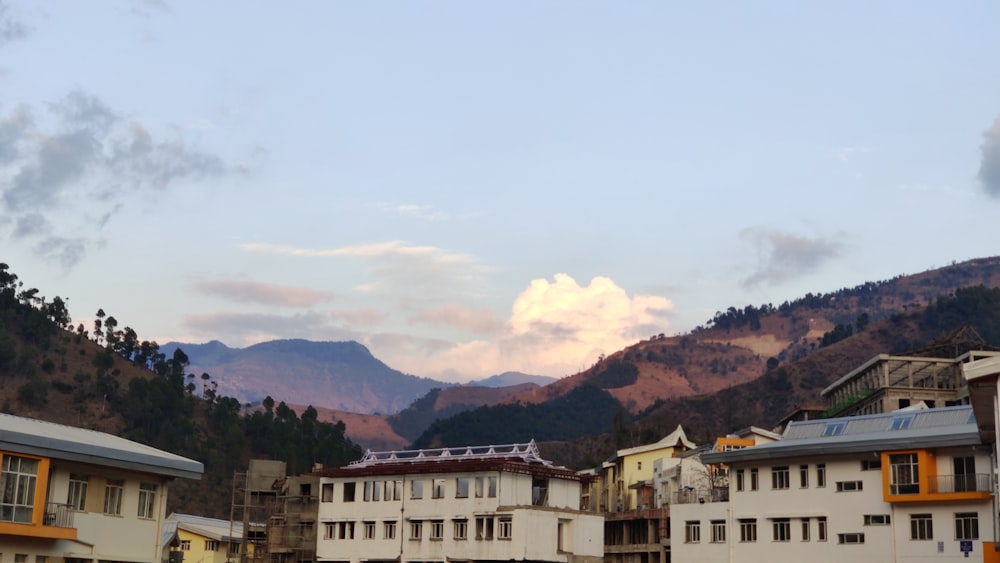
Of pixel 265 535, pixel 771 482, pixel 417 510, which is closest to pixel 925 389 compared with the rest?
pixel 771 482

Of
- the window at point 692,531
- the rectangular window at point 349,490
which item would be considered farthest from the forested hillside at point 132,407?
the window at point 692,531

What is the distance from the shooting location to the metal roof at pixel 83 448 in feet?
162

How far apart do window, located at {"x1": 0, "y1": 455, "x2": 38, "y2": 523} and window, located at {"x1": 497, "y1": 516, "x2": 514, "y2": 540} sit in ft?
124

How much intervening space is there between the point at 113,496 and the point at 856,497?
134 feet

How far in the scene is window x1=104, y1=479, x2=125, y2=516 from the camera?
54.9 meters

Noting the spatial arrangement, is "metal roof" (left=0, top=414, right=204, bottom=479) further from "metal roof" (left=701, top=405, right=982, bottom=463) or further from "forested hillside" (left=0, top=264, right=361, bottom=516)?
"forested hillside" (left=0, top=264, right=361, bottom=516)

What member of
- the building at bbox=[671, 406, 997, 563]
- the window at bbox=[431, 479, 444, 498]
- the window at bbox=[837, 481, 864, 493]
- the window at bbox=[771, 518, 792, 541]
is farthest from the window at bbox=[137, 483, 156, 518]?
the window at bbox=[837, 481, 864, 493]

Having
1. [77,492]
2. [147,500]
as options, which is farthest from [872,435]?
[77,492]

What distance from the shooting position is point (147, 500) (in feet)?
187

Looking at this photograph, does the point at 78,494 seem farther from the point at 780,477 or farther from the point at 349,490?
the point at 780,477

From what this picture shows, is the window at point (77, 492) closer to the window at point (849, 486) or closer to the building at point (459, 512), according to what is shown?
the building at point (459, 512)

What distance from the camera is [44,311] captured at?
630ft

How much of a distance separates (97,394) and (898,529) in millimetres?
140417

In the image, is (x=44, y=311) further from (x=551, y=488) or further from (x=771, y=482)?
(x=771, y=482)
